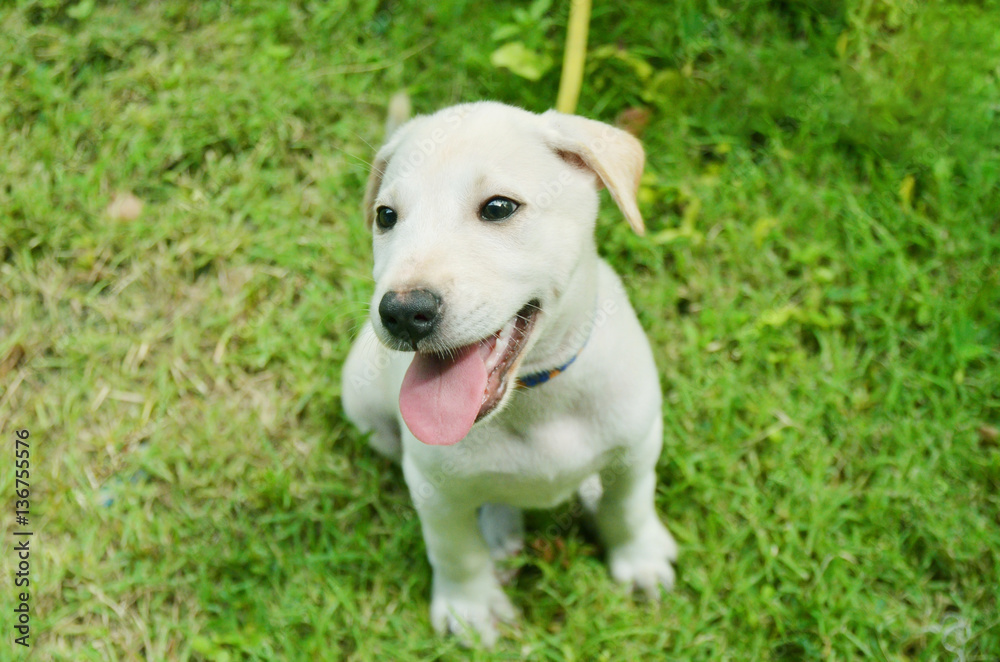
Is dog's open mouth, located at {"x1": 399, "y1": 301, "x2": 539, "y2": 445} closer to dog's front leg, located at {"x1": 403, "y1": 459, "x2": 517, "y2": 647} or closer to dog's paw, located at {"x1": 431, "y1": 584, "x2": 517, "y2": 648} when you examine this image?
dog's front leg, located at {"x1": 403, "y1": 459, "x2": 517, "y2": 647}

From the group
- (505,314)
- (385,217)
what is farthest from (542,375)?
(385,217)

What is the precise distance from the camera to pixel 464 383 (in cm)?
254

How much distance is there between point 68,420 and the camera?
4.37 metres

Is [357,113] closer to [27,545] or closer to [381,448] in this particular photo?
[381,448]

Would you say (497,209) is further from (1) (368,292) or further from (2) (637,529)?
(1) (368,292)

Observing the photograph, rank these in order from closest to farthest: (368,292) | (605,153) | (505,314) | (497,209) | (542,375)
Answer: (505,314), (497,209), (605,153), (542,375), (368,292)

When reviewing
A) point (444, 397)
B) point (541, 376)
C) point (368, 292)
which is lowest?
point (368, 292)

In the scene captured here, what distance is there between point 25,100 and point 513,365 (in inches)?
171

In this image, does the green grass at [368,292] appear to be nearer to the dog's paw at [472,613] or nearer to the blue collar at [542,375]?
the dog's paw at [472,613]

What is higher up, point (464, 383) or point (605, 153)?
point (605, 153)

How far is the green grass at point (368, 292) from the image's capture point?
3.73m

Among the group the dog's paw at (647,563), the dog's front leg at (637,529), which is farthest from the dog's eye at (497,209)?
the dog's paw at (647,563)

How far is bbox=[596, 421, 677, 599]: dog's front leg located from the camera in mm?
3307

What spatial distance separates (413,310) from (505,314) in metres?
0.28
